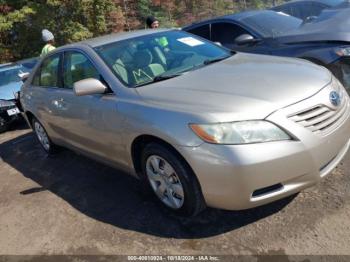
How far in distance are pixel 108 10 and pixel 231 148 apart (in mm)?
14649

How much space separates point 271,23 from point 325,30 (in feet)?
3.61

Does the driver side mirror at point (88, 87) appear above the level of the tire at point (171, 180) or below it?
above

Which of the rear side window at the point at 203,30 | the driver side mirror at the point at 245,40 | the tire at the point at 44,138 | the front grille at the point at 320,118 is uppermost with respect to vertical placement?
the front grille at the point at 320,118

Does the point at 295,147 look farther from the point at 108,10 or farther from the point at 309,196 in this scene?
the point at 108,10

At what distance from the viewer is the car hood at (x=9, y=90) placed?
815cm

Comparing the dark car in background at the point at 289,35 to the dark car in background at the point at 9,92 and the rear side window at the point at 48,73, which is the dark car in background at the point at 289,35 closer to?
the rear side window at the point at 48,73

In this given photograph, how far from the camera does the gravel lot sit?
3004mm

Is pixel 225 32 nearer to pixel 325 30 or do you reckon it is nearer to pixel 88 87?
pixel 325 30

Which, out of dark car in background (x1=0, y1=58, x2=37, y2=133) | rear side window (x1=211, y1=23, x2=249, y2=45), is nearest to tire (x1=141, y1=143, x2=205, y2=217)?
rear side window (x1=211, y1=23, x2=249, y2=45)

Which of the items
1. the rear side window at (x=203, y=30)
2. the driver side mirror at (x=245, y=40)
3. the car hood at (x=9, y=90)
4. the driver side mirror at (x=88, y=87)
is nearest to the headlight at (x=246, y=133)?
the driver side mirror at (x=88, y=87)

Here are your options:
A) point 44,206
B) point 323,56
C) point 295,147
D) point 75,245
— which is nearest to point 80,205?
point 44,206

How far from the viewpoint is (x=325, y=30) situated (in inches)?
219

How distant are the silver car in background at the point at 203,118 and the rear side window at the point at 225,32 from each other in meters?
2.14

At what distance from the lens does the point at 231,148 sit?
9.05ft
